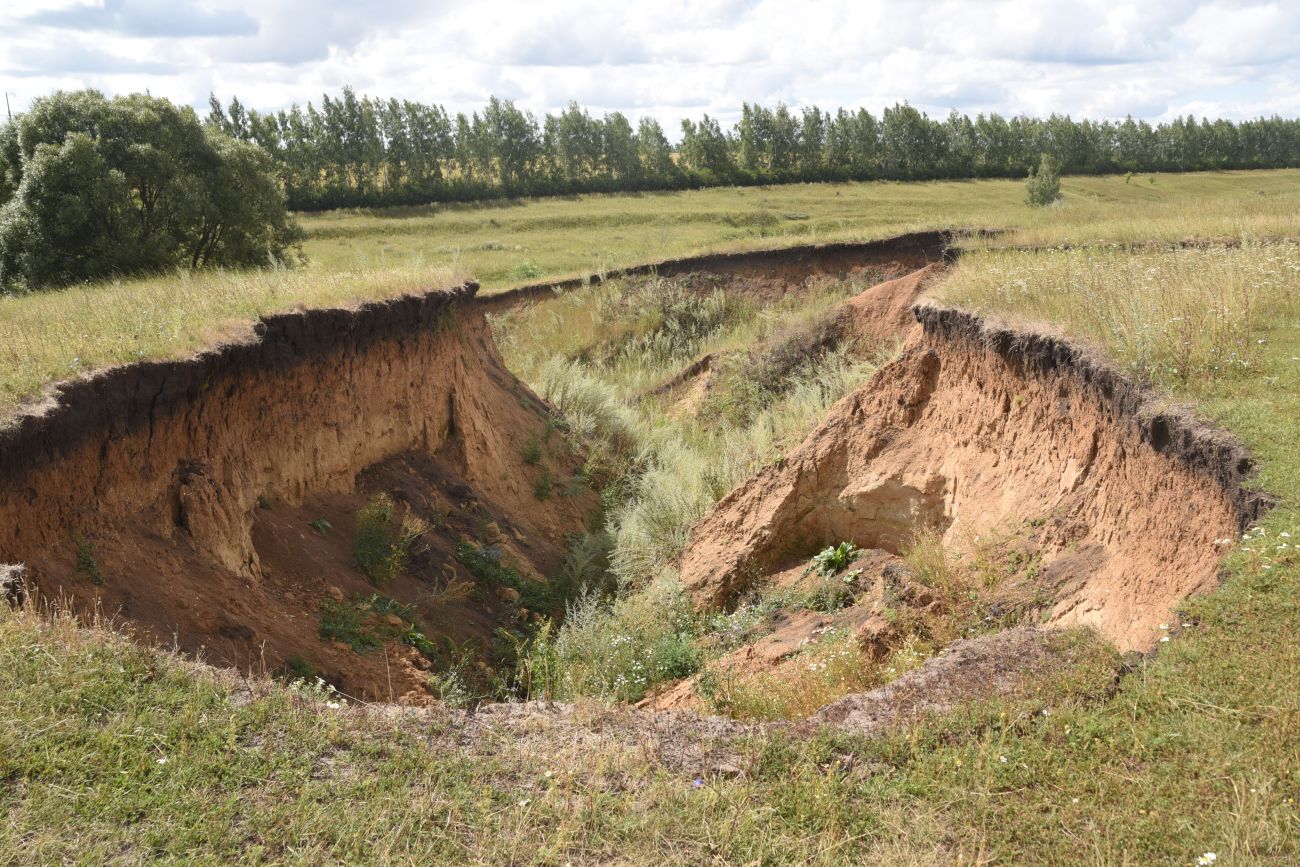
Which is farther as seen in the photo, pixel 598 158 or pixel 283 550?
pixel 598 158

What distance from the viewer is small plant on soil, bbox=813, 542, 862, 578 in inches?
395

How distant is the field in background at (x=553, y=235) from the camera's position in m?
8.86

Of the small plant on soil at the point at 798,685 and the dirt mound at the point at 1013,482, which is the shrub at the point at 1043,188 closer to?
the dirt mound at the point at 1013,482

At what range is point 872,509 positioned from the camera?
1078 cm

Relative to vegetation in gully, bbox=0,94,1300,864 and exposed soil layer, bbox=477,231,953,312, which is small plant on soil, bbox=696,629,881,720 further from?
exposed soil layer, bbox=477,231,953,312

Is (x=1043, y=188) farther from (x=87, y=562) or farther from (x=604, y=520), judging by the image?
(x=87, y=562)

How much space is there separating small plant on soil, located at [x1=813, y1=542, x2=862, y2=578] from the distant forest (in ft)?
173

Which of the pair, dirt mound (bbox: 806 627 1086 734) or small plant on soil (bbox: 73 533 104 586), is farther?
small plant on soil (bbox: 73 533 104 586)

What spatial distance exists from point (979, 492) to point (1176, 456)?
298 centimetres

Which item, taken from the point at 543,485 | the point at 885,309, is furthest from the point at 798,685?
the point at 885,309

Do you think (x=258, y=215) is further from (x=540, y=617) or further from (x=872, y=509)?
(x=872, y=509)

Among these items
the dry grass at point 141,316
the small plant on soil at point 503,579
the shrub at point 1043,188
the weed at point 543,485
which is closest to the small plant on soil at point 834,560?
the small plant on soil at point 503,579

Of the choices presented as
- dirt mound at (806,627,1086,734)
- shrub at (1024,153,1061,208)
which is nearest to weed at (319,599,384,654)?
dirt mound at (806,627,1086,734)

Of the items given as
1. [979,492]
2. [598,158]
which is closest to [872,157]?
[598,158]
